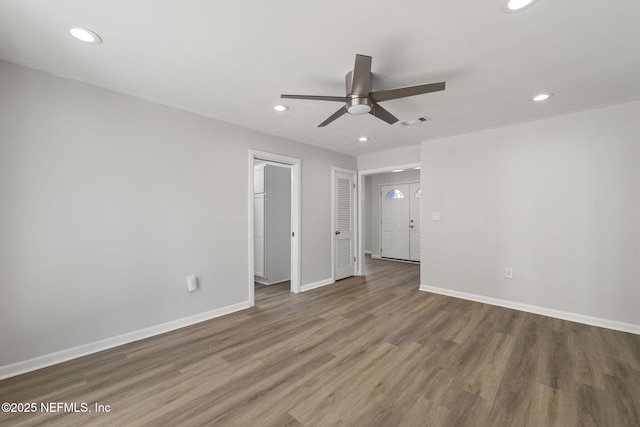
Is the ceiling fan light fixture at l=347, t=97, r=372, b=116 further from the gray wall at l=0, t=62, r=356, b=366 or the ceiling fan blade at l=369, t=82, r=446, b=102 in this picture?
the gray wall at l=0, t=62, r=356, b=366

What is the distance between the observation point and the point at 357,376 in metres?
2.11

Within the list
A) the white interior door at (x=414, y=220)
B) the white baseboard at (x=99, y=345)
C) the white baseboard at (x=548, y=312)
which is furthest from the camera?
the white interior door at (x=414, y=220)

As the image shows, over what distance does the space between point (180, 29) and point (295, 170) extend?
2.69 m

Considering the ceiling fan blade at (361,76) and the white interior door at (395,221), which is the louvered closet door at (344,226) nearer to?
the white interior door at (395,221)

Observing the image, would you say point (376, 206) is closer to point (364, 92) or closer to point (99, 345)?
point (364, 92)

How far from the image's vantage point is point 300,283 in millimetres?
4348

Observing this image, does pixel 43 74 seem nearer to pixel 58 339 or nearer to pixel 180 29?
pixel 180 29

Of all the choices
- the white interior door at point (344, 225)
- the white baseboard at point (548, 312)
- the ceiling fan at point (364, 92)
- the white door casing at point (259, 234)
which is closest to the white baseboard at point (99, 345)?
the white door casing at point (259, 234)

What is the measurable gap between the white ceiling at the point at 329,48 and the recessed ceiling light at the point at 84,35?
0.04m

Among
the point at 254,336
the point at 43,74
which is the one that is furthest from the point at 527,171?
the point at 43,74

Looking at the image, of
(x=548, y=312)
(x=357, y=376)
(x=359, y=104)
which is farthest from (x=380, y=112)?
(x=548, y=312)

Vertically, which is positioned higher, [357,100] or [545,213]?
[357,100]

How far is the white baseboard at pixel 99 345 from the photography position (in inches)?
83.7

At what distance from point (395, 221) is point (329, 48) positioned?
605 cm
